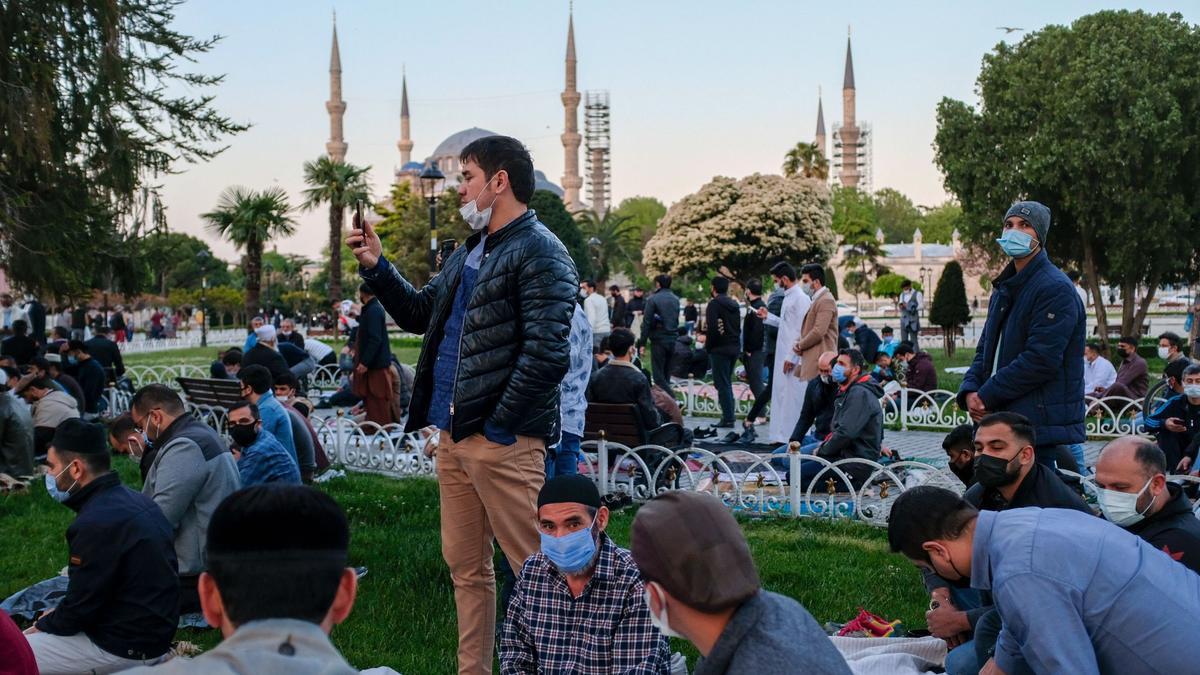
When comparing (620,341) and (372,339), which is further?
(372,339)

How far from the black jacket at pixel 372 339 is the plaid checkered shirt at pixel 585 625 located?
787 cm

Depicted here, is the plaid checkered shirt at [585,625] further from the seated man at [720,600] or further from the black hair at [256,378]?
the black hair at [256,378]

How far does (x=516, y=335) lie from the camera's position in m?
4.39

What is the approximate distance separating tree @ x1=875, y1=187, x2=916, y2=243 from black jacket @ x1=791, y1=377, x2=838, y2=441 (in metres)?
104

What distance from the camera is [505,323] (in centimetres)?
437

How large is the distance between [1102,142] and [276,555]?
999 inches

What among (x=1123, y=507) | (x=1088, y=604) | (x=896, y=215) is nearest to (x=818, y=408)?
(x=1123, y=507)

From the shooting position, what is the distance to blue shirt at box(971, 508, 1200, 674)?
3.24 metres

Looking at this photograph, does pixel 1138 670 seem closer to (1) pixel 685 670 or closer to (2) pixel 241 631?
(1) pixel 685 670

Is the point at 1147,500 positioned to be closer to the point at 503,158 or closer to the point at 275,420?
the point at 503,158

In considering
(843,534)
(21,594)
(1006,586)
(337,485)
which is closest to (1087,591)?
(1006,586)

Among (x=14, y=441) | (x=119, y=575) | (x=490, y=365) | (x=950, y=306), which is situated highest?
→ (x=950, y=306)

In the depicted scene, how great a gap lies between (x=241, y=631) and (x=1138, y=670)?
2541mm

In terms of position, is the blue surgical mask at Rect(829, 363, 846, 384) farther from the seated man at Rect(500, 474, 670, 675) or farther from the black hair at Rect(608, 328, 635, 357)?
the seated man at Rect(500, 474, 670, 675)
